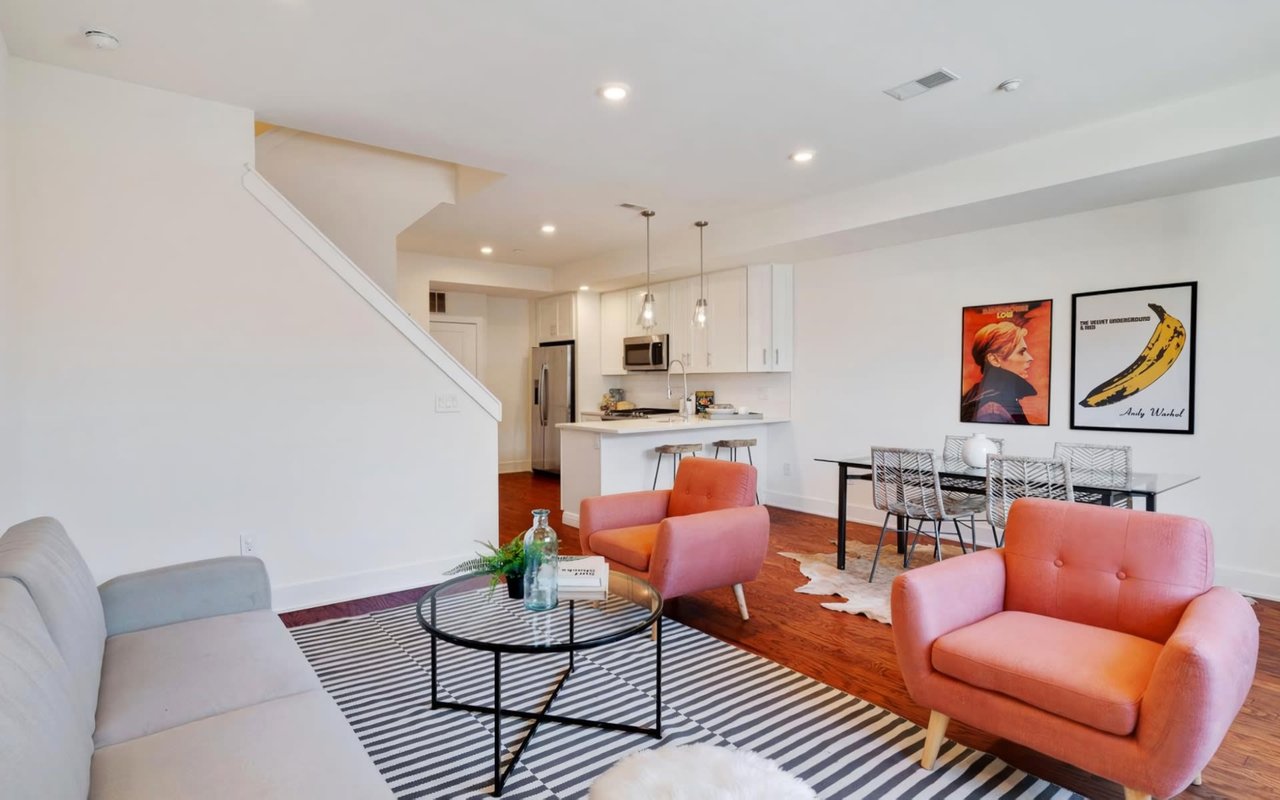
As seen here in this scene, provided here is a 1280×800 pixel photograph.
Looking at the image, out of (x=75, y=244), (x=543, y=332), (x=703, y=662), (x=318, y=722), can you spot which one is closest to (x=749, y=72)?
(x=703, y=662)

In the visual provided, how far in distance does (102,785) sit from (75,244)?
2.74m

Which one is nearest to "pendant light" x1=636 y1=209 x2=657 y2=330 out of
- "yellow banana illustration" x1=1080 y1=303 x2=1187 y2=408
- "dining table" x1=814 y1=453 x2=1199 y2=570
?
"dining table" x1=814 y1=453 x2=1199 y2=570

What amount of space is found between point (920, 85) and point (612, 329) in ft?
17.4

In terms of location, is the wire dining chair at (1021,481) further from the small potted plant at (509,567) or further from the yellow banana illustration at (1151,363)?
the small potted plant at (509,567)

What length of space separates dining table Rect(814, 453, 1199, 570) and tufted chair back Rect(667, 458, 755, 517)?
988 millimetres

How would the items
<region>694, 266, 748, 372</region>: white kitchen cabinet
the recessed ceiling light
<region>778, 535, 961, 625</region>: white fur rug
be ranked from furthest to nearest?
1. <region>694, 266, 748, 372</region>: white kitchen cabinet
2. <region>778, 535, 961, 625</region>: white fur rug
3. the recessed ceiling light

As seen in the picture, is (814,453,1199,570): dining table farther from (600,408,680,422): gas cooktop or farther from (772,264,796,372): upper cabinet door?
(600,408,680,422): gas cooktop

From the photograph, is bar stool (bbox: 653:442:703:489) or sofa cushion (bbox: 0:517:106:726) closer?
sofa cushion (bbox: 0:517:106:726)

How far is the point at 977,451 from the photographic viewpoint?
13.2 feet

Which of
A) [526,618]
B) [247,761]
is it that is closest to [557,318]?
A: [526,618]

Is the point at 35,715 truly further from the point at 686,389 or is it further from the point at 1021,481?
the point at 686,389

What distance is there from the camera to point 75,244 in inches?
120

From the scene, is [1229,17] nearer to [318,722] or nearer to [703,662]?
[703,662]

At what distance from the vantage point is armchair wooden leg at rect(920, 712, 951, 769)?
6.88 feet
